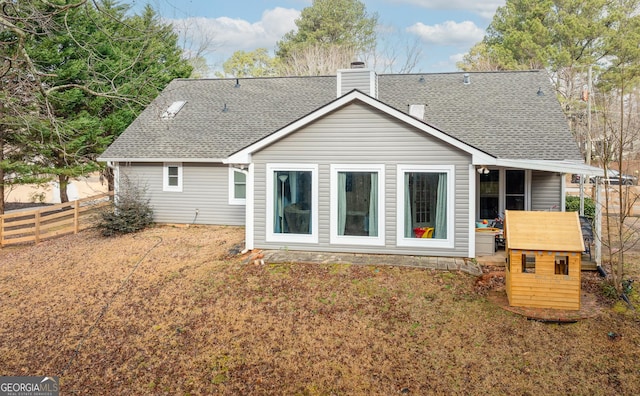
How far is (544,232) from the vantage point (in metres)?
6.92

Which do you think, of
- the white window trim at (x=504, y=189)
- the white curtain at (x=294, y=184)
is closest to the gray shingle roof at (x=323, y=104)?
the white window trim at (x=504, y=189)

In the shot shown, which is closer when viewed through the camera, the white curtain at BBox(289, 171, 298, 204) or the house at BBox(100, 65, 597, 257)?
the house at BBox(100, 65, 597, 257)

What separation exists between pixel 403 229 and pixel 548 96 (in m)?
8.40

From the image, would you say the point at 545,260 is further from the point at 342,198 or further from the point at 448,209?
the point at 342,198

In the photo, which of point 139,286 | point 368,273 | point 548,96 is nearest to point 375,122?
point 368,273

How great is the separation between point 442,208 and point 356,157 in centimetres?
214

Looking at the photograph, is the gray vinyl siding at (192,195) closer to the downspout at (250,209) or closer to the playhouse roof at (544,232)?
the downspout at (250,209)

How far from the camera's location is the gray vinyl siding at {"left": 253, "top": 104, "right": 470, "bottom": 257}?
30.9 ft

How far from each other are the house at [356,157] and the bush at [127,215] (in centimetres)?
44

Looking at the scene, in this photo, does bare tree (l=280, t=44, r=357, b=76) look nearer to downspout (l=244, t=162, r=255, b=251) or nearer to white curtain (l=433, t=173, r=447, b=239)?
downspout (l=244, t=162, r=255, b=251)

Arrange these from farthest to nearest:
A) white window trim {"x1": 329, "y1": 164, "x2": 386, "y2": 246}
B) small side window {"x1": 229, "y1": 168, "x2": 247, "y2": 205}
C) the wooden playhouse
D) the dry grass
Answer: small side window {"x1": 229, "y1": 168, "x2": 247, "y2": 205} → white window trim {"x1": 329, "y1": 164, "x2": 386, "y2": 246} → the wooden playhouse → the dry grass

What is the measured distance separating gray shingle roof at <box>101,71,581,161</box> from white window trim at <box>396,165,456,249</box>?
3345mm

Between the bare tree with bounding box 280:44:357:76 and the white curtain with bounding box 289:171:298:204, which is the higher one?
the bare tree with bounding box 280:44:357:76

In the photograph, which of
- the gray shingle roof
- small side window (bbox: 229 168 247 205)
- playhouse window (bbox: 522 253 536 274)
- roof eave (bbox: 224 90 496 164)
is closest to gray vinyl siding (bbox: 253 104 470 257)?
roof eave (bbox: 224 90 496 164)
